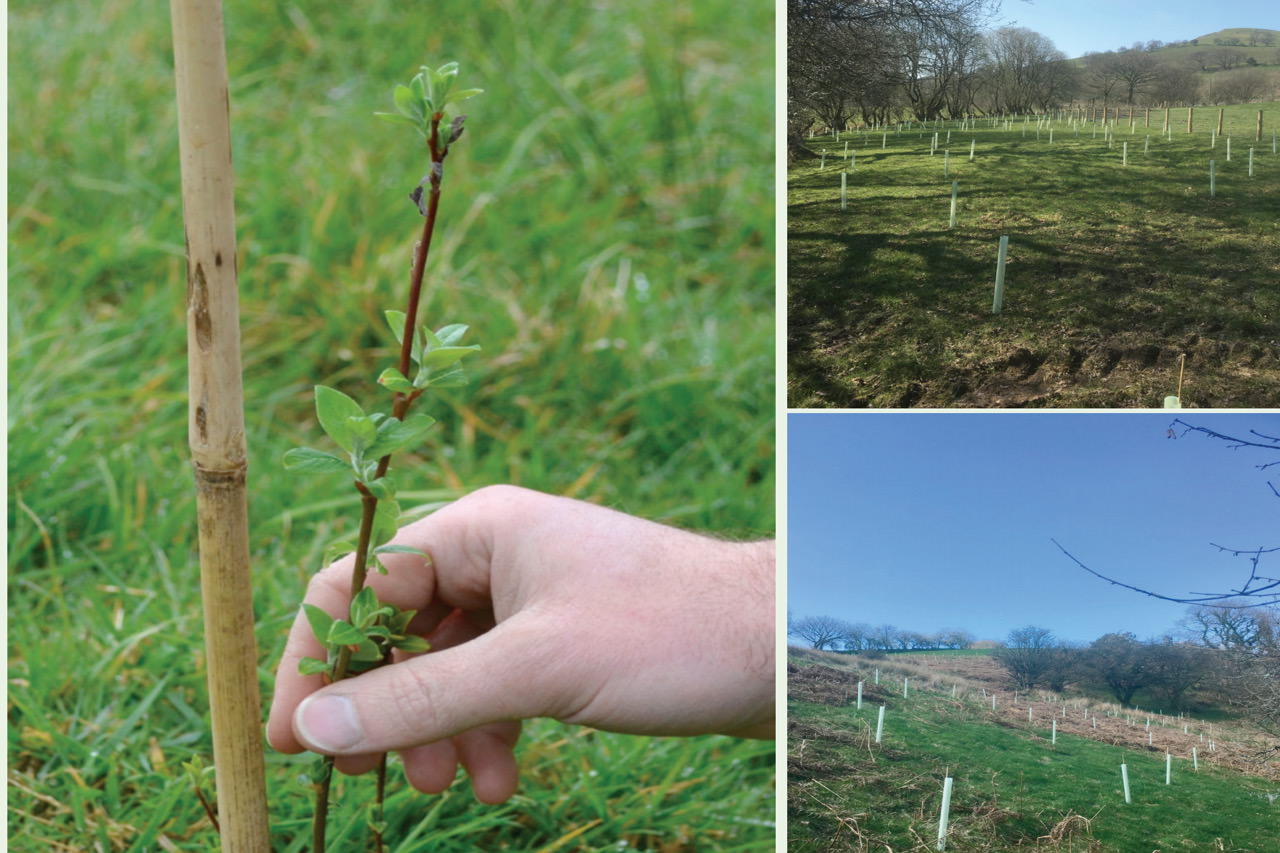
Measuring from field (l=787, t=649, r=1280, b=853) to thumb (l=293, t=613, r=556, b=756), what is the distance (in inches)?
23.8

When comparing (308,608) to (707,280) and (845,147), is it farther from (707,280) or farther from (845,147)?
(707,280)

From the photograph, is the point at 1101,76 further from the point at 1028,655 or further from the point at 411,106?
the point at 411,106

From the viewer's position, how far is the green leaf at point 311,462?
674 mm

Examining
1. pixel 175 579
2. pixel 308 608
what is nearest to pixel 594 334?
pixel 175 579

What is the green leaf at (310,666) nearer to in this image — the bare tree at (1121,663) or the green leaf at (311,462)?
the green leaf at (311,462)

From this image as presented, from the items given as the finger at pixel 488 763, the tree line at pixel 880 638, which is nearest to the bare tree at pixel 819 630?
the tree line at pixel 880 638

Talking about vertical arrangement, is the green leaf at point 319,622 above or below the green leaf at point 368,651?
above

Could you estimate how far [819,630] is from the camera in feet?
4.55

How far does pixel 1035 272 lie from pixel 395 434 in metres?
0.97

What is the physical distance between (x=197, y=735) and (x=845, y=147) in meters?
1.04

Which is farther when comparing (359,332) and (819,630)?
(359,332)

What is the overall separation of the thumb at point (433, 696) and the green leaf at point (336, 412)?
0.75 feet

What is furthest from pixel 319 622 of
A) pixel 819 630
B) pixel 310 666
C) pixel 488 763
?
pixel 819 630

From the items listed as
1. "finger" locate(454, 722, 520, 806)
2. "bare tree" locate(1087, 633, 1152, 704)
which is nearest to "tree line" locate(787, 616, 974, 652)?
"bare tree" locate(1087, 633, 1152, 704)
